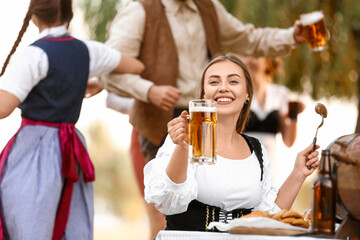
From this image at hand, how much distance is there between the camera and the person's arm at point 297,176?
2.29m

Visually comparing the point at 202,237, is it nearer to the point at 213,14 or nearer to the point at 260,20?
the point at 213,14

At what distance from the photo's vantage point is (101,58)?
318 centimetres

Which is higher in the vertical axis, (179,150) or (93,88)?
(93,88)

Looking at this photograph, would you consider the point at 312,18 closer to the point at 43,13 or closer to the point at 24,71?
the point at 43,13

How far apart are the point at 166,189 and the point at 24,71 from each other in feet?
3.40

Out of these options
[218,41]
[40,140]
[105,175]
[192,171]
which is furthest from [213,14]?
[105,175]

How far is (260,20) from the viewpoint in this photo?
19.4 ft

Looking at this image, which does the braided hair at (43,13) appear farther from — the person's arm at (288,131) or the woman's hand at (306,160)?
the person's arm at (288,131)

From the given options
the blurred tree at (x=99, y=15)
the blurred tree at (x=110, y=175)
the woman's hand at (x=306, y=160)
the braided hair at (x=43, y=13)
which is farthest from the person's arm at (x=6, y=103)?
the blurred tree at (x=110, y=175)

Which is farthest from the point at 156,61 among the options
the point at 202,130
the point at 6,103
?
the point at 202,130

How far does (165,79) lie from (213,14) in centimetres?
51

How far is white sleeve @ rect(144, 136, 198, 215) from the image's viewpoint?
2139mm

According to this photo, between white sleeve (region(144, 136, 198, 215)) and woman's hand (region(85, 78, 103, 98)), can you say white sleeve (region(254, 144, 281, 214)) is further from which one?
woman's hand (region(85, 78, 103, 98))

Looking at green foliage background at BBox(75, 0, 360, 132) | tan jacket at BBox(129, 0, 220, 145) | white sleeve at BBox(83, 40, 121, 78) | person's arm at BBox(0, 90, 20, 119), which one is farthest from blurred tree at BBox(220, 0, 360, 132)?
person's arm at BBox(0, 90, 20, 119)
